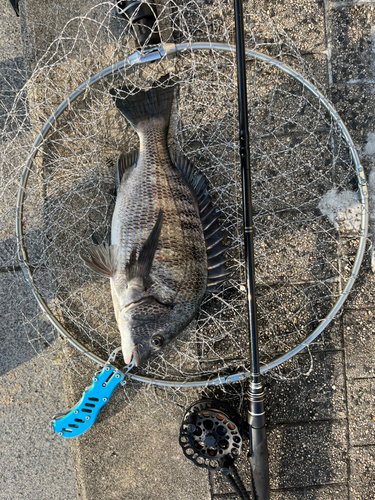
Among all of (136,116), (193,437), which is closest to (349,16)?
(136,116)

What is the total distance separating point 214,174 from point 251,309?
0.93m

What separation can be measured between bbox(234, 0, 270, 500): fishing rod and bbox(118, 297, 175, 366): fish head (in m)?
0.50

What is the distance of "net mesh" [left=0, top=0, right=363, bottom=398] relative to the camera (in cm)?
223

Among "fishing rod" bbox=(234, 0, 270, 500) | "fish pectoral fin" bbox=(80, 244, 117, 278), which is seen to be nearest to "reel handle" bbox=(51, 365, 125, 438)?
"fish pectoral fin" bbox=(80, 244, 117, 278)

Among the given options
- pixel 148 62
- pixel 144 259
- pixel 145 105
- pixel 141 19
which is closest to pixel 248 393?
pixel 144 259

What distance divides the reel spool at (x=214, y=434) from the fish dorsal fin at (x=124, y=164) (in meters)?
1.48

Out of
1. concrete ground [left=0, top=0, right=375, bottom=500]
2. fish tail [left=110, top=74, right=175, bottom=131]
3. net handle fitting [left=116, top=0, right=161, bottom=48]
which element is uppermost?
net handle fitting [left=116, top=0, right=161, bottom=48]

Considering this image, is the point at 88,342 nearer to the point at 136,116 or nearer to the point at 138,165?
the point at 138,165

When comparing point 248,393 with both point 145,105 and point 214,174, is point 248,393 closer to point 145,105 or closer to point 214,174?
point 214,174

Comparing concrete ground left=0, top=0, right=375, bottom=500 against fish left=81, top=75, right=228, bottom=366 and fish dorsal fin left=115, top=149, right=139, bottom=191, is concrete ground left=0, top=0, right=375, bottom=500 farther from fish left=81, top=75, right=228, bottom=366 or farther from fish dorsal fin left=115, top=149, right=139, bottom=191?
fish dorsal fin left=115, top=149, right=139, bottom=191

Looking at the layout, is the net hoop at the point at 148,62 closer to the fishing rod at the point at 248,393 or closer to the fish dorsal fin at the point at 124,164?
the fishing rod at the point at 248,393

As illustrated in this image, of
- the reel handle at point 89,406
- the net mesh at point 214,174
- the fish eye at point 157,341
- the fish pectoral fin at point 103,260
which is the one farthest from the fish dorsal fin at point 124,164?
the reel handle at point 89,406

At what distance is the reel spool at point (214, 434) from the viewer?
6.81ft

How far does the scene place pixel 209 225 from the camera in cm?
206
